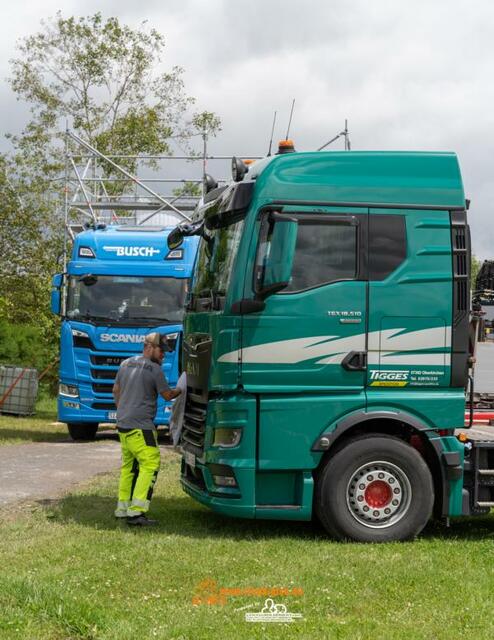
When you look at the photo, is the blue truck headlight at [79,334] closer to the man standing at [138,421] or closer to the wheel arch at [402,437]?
the man standing at [138,421]

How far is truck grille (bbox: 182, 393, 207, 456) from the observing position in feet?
30.0

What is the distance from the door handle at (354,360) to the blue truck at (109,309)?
8379 mm

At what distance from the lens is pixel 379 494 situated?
880 cm

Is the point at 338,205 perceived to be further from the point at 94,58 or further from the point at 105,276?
the point at 94,58

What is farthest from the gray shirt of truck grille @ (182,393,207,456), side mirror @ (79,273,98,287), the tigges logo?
side mirror @ (79,273,98,287)

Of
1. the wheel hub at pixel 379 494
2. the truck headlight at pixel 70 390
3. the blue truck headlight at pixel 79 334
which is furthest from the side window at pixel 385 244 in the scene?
the truck headlight at pixel 70 390

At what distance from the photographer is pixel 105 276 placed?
56.7 feet

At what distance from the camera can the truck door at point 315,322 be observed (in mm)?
8609

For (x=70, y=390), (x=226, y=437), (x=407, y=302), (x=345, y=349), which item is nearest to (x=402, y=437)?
(x=345, y=349)

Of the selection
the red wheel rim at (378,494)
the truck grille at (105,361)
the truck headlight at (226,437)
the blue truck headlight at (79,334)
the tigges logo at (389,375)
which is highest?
the blue truck headlight at (79,334)

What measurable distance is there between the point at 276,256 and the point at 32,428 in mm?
13597

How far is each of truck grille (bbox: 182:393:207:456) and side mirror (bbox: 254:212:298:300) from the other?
129 centimetres

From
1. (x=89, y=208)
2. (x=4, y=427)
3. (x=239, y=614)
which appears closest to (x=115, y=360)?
(x=4, y=427)

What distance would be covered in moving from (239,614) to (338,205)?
379 cm
